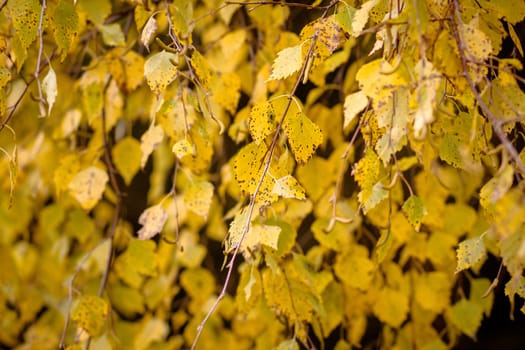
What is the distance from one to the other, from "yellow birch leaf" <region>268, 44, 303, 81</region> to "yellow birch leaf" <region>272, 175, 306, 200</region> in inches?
4.8

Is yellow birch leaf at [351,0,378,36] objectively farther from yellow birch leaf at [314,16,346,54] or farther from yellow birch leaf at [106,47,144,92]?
yellow birch leaf at [106,47,144,92]

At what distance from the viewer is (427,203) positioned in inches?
53.7

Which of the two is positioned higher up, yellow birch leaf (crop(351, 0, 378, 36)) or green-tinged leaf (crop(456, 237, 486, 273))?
yellow birch leaf (crop(351, 0, 378, 36))

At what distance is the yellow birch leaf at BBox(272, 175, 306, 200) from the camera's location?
78cm

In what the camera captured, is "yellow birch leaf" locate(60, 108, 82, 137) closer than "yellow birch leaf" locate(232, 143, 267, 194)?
No

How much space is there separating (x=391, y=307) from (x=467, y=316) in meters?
0.15

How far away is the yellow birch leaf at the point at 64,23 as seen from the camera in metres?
0.90

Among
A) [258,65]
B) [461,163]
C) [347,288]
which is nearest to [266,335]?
[347,288]

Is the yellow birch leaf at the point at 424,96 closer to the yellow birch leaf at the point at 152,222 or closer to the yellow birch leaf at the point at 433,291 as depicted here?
the yellow birch leaf at the point at 152,222

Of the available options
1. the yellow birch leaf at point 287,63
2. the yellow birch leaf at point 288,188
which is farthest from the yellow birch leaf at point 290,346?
the yellow birch leaf at point 287,63

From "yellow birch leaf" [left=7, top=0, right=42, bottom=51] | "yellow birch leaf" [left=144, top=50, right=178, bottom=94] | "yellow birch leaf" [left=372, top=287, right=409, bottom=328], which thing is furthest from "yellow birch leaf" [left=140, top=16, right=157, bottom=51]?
"yellow birch leaf" [left=372, top=287, right=409, bottom=328]

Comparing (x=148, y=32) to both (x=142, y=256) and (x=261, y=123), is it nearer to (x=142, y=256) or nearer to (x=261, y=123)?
(x=261, y=123)

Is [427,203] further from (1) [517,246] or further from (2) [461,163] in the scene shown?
(1) [517,246]

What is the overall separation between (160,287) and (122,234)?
0.18m
